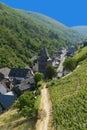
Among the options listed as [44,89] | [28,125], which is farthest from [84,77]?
[28,125]

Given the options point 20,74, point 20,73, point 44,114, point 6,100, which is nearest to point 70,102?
point 44,114

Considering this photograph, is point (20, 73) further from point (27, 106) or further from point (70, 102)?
point (70, 102)

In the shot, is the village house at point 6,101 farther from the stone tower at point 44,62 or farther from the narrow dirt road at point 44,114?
the stone tower at point 44,62

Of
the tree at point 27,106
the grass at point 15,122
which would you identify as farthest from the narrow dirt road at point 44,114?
the tree at point 27,106

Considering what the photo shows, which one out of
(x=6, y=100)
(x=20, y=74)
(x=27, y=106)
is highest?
(x=20, y=74)

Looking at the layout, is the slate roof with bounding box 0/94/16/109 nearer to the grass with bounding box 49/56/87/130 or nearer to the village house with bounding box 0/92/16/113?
the village house with bounding box 0/92/16/113

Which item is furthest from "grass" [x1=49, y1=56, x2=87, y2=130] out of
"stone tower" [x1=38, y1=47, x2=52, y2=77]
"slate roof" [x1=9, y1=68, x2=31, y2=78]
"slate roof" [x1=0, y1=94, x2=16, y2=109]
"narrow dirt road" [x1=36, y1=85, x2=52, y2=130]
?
"stone tower" [x1=38, y1=47, x2=52, y2=77]
